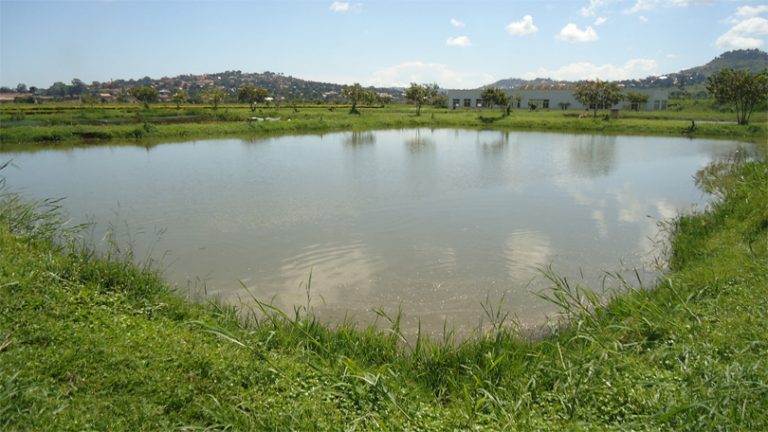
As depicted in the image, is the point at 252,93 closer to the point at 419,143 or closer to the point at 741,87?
the point at 419,143

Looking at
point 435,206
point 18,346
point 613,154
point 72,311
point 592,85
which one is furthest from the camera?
point 592,85

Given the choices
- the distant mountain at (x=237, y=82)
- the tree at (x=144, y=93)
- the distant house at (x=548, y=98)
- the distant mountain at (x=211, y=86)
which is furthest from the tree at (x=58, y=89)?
the distant house at (x=548, y=98)

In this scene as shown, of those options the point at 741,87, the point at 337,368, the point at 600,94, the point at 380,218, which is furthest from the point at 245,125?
the point at 600,94

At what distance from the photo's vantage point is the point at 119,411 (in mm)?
2949

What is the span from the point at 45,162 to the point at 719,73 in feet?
118

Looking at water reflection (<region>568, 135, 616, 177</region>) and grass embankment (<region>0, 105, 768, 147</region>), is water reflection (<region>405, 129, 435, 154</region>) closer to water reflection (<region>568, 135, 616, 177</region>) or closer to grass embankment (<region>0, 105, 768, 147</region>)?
grass embankment (<region>0, 105, 768, 147</region>)

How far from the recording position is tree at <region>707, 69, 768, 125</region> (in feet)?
92.7

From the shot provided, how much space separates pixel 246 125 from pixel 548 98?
4253 cm

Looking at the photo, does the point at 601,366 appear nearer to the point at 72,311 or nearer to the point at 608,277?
the point at 608,277

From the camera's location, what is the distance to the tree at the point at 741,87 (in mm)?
28264

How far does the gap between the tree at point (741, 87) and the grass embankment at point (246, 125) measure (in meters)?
1.45

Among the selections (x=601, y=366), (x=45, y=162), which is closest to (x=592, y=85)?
(x=45, y=162)

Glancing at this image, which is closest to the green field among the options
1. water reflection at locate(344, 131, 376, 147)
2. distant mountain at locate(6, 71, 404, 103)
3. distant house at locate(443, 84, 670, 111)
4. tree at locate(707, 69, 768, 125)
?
tree at locate(707, 69, 768, 125)

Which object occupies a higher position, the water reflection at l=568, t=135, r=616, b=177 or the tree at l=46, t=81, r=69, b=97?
the tree at l=46, t=81, r=69, b=97
